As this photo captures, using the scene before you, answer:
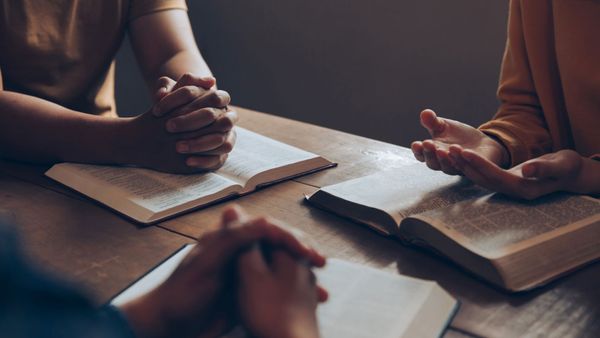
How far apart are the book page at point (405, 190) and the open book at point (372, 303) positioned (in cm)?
15

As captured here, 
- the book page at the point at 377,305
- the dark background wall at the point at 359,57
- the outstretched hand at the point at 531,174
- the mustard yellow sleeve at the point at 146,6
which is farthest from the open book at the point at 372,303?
the dark background wall at the point at 359,57

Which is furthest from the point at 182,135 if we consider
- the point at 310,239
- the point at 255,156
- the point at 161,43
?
the point at 161,43

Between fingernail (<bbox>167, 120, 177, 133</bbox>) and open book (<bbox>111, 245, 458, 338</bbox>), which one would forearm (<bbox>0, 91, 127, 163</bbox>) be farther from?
A: open book (<bbox>111, 245, 458, 338</bbox>)

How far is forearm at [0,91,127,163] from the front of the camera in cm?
108

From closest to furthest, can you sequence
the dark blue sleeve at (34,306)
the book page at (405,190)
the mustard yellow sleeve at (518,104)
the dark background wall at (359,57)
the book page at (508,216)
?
the dark blue sleeve at (34,306) < the book page at (508,216) < the book page at (405,190) < the mustard yellow sleeve at (518,104) < the dark background wall at (359,57)

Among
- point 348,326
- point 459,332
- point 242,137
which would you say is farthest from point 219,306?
point 242,137

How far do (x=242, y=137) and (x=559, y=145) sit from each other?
1.82 ft

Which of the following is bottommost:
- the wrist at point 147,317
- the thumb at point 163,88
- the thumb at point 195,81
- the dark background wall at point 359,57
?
the dark background wall at point 359,57

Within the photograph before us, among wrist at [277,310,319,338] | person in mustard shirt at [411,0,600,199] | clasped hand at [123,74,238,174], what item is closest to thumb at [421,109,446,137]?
person in mustard shirt at [411,0,600,199]

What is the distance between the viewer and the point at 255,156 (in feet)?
3.67

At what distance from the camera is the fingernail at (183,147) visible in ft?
3.42

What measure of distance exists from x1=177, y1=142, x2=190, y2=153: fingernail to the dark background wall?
3.63 ft

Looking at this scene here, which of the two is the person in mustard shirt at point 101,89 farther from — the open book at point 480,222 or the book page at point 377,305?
the book page at point 377,305

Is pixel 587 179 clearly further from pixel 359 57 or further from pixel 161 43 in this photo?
pixel 359 57
